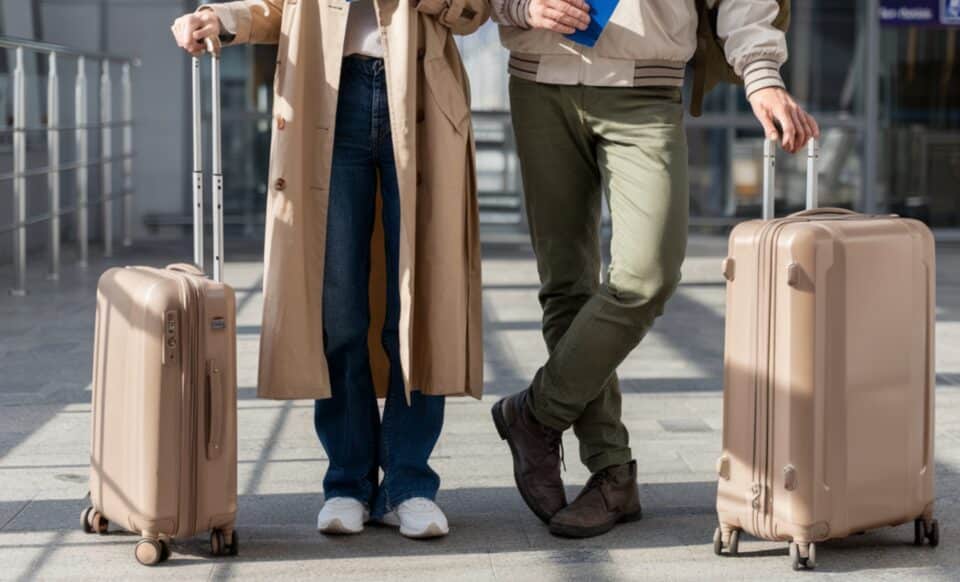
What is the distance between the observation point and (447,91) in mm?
3408

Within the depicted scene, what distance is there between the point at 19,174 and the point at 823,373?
224 inches

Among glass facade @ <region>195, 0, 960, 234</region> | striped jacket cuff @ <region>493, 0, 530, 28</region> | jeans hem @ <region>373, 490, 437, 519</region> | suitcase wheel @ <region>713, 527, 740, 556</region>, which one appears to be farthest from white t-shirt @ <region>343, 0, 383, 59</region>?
glass facade @ <region>195, 0, 960, 234</region>

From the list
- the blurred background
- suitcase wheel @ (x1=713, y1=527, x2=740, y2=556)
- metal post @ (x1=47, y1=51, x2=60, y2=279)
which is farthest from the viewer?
the blurred background

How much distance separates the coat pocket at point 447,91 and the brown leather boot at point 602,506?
856 mm

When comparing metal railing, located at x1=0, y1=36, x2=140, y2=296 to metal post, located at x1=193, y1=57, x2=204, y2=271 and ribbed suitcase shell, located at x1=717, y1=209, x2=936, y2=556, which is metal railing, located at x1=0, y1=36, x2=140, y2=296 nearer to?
metal post, located at x1=193, y1=57, x2=204, y2=271

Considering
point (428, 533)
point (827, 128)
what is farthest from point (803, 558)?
point (827, 128)

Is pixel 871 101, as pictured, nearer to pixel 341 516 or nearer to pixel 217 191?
A: pixel 341 516

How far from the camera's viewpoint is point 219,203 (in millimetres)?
3307

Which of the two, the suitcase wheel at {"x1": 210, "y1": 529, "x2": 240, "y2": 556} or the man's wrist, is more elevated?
the man's wrist

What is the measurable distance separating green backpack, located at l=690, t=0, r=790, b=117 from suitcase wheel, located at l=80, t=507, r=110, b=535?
161 cm

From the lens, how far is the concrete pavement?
127 inches

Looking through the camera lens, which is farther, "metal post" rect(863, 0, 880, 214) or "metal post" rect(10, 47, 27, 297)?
"metal post" rect(863, 0, 880, 214)

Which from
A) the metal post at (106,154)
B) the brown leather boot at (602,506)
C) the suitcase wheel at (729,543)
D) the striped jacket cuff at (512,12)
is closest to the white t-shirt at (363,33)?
the striped jacket cuff at (512,12)

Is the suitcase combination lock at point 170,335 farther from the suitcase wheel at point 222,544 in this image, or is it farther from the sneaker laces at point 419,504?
the sneaker laces at point 419,504
